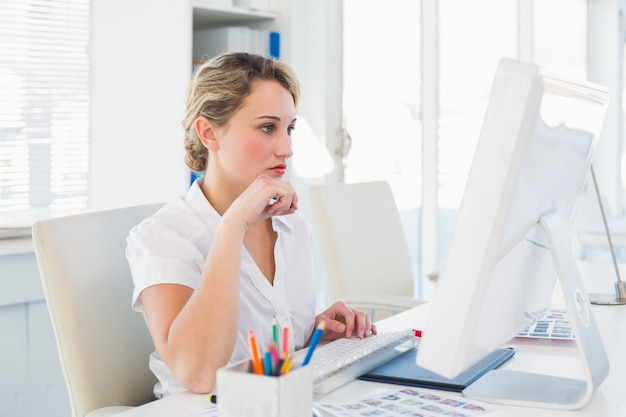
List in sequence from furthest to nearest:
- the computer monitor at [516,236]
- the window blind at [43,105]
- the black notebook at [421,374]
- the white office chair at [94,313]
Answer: the window blind at [43,105] → the white office chair at [94,313] → the black notebook at [421,374] → the computer monitor at [516,236]

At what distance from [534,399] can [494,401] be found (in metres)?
0.06

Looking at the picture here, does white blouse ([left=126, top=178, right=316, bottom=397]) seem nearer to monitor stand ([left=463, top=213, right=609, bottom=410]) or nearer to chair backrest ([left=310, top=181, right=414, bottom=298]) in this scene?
monitor stand ([left=463, top=213, right=609, bottom=410])

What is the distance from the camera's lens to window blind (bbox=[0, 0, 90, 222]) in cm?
246

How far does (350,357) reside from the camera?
137cm

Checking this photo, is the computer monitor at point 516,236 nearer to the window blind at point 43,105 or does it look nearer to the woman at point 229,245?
the woman at point 229,245

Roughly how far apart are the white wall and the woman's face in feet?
2.84

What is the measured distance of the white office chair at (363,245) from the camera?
2574mm

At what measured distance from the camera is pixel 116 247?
1.58m

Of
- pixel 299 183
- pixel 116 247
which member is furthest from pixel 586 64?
pixel 116 247

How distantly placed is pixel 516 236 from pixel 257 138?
689 millimetres

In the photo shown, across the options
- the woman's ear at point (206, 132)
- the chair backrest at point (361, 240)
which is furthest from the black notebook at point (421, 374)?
the chair backrest at point (361, 240)

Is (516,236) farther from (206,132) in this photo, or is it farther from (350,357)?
(206,132)

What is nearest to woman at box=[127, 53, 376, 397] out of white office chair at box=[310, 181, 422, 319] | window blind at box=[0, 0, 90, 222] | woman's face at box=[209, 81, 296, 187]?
woman's face at box=[209, 81, 296, 187]

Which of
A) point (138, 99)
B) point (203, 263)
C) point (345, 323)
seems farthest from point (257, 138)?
point (138, 99)
